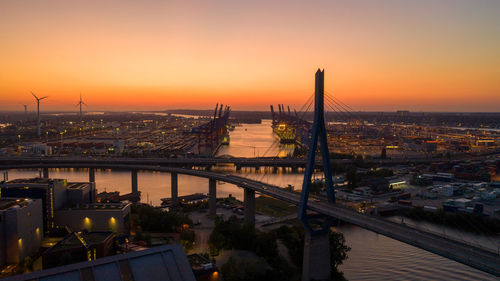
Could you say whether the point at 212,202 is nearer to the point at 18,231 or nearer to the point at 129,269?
the point at 18,231

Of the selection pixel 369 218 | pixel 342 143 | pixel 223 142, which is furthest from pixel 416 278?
pixel 223 142

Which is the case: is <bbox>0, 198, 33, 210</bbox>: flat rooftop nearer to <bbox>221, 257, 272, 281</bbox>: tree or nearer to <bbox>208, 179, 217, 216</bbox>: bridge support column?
<bbox>221, 257, 272, 281</bbox>: tree

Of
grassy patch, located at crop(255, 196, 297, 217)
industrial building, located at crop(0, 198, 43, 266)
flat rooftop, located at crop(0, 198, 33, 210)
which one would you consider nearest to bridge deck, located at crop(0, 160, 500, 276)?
grassy patch, located at crop(255, 196, 297, 217)

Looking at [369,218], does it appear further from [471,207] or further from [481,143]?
[481,143]

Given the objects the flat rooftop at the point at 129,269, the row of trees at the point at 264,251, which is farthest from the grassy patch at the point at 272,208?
the flat rooftop at the point at 129,269

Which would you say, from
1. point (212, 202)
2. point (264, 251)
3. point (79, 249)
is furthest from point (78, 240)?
point (212, 202)

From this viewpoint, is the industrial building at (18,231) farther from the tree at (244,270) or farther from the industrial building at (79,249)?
the tree at (244,270)
